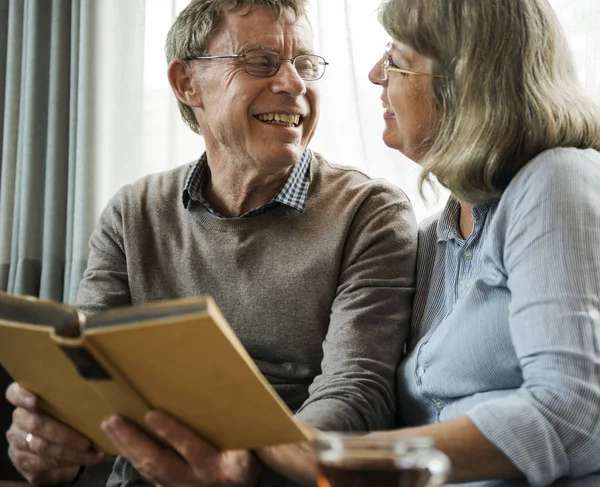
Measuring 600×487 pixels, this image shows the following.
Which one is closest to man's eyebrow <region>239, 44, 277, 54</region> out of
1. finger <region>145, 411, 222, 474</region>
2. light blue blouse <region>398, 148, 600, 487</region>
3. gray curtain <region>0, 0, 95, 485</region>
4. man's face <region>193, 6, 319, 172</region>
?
man's face <region>193, 6, 319, 172</region>

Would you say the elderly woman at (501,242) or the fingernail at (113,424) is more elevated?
the elderly woman at (501,242)

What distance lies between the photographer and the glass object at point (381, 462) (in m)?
0.75

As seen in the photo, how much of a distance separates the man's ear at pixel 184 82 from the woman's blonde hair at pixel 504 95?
769 millimetres

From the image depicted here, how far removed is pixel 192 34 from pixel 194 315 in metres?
1.27

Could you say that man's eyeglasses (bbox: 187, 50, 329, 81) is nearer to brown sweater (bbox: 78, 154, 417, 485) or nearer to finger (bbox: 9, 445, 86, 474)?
brown sweater (bbox: 78, 154, 417, 485)

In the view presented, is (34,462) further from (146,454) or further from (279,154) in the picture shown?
(279,154)

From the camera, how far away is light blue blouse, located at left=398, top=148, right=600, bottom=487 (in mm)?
1092

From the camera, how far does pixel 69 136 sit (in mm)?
2541

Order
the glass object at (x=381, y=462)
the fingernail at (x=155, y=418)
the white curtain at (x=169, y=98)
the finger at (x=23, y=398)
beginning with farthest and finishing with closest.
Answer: the white curtain at (x=169, y=98) < the finger at (x=23, y=398) < the fingernail at (x=155, y=418) < the glass object at (x=381, y=462)

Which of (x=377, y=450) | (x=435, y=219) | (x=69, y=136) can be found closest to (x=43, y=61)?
(x=69, y=136)

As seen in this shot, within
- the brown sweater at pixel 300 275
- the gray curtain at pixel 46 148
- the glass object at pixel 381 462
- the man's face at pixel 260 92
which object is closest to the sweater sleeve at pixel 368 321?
the brown sweater at pixel 300 275

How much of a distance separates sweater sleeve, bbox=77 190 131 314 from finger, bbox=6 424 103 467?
1.37 ft

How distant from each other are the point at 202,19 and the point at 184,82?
18cm

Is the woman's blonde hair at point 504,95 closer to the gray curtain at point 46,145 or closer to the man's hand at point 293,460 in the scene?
the man's hand at point 293,460
